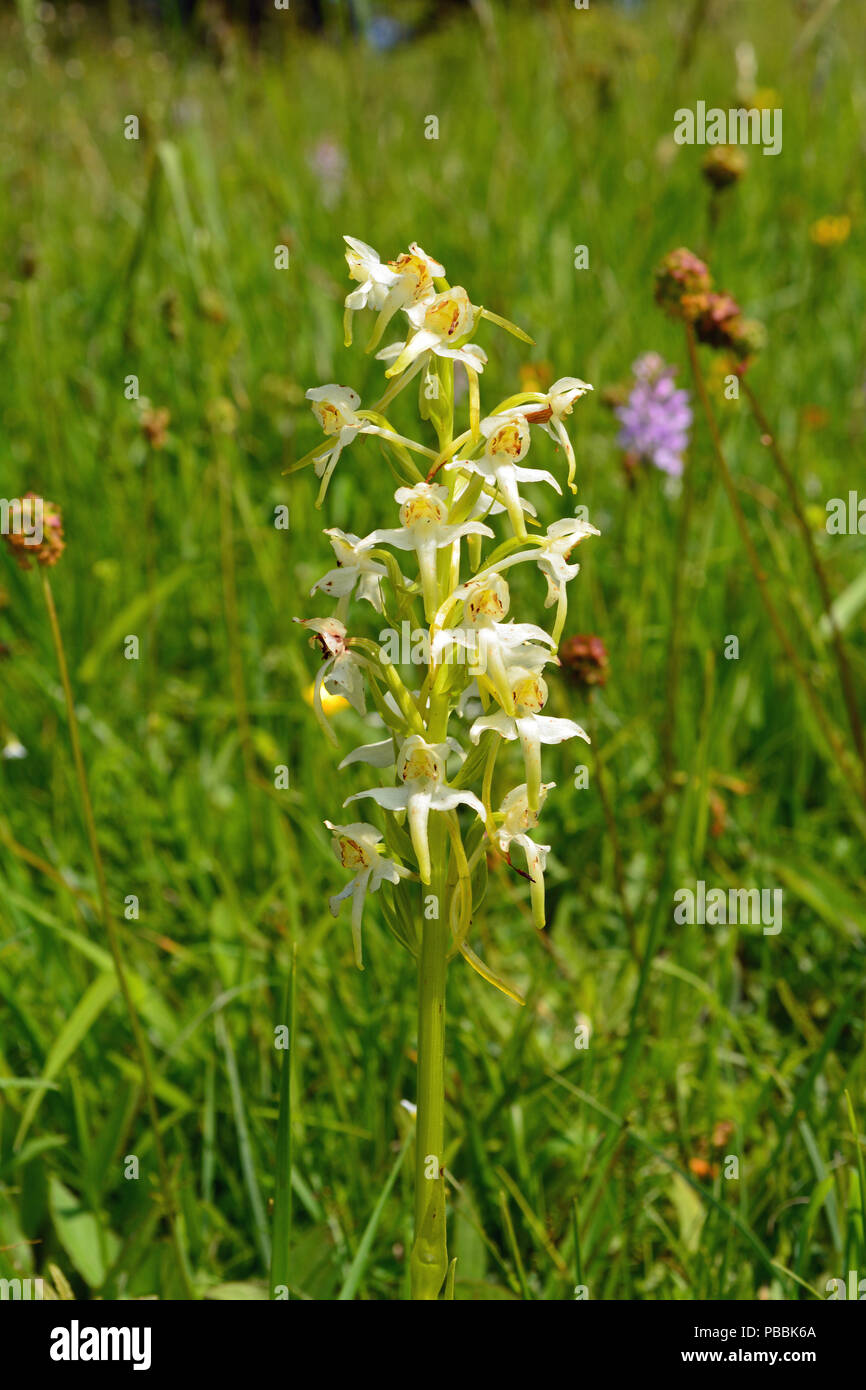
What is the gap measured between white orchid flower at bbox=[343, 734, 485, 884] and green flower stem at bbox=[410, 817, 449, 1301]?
2.3 inches

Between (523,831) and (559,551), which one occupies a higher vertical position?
(559,551)

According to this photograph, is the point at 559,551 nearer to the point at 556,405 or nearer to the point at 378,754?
the point at 556,405

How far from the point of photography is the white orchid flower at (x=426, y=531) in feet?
3.57

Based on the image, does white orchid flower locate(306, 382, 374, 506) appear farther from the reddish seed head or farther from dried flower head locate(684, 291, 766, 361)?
dried flower head locate(684, 291, 766, 361)

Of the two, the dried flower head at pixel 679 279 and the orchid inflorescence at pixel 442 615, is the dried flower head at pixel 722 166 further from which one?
the orchid inflorescence at pixel 442 615

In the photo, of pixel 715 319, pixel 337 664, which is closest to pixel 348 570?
pixel 337 664

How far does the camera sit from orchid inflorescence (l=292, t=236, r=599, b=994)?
1.09m

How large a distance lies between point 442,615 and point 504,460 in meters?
0.17

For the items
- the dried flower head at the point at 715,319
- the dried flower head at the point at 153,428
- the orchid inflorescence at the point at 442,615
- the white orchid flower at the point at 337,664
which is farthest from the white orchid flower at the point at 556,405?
the dried flower head at the point at 153,428

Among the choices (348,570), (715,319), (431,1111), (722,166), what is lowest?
(431,1111)

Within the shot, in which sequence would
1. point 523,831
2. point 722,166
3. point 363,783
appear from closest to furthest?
point 523,831 < point 722,166 < point 363,783

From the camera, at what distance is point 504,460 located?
1117 millimetres
